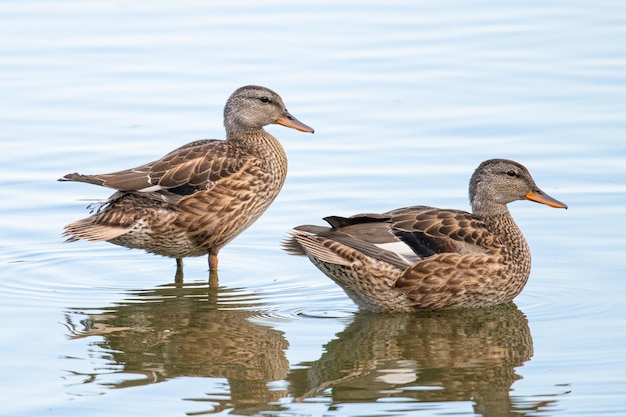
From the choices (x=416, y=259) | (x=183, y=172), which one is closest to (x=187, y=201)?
(x=183, y=172)

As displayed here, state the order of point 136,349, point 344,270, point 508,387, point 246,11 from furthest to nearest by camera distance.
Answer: point 246,11
point 344,270
point 136,349
point 508,387

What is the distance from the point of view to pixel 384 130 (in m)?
13.2

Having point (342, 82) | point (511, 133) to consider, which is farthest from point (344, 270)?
point (342, 82)

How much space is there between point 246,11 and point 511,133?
5.57 meters

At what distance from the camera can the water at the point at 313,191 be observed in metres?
7.72

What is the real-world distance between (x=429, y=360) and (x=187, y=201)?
2.78 metres

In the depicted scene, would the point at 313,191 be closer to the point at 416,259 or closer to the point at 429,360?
the point at 416,259

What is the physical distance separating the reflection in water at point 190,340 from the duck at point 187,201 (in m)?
0.47

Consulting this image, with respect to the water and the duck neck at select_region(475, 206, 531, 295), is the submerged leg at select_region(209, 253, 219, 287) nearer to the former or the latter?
the water

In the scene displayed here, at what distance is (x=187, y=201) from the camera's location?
1017cm

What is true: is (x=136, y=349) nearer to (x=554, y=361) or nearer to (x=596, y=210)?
(x=554, y=361)

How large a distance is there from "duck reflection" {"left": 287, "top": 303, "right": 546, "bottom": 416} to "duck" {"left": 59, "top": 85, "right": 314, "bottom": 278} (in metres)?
1.61

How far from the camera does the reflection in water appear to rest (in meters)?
7.77

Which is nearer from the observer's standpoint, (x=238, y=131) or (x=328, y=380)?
(x=328, y=380)
